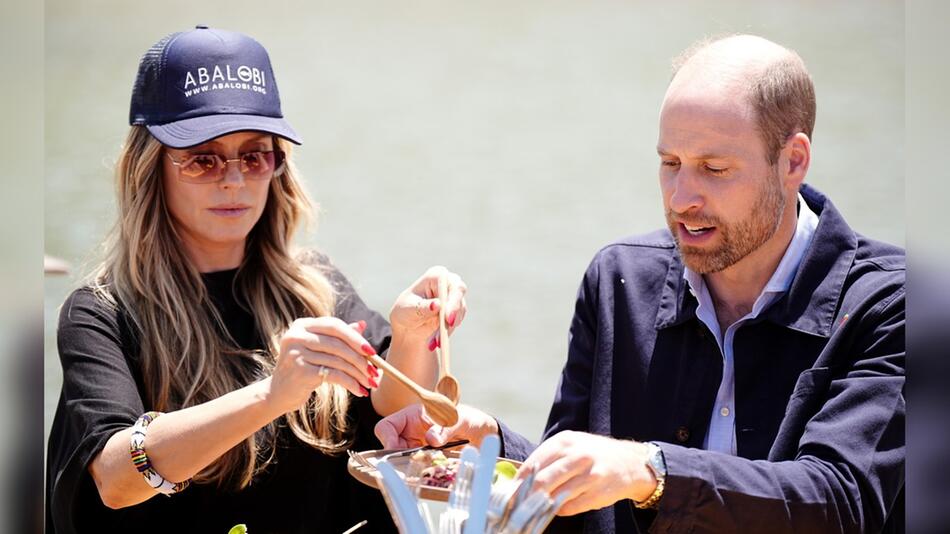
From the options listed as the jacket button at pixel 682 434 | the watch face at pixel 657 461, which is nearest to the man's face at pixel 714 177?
the jacket button at pixel 682 434

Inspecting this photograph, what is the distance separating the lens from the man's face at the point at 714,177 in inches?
90.2

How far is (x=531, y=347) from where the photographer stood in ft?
28.8

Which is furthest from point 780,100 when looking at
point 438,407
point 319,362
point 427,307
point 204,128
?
point 204,128

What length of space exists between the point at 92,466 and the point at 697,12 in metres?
12.3

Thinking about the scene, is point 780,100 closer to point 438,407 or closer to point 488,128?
point 438,407

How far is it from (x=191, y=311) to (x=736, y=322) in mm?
1147

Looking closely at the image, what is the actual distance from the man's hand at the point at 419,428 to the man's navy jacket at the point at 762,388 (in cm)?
7

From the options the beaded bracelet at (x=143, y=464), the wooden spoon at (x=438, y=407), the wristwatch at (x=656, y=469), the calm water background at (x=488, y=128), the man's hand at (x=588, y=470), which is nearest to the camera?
the man's hand at (x=588, y=470)

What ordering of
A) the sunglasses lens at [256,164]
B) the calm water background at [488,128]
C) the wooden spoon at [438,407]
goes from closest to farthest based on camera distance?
the wooden spoon at [438,407]
the sunglasses lens at [256,164]
the calm water background at [488,128]

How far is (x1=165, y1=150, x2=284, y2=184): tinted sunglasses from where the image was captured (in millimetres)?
2553

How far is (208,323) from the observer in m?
2.64

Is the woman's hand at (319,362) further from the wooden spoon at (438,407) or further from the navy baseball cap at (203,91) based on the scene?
the navy baseball cap at (203,91)

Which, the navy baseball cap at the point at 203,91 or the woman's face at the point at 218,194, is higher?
the navy baseball cap at the point at 203,91

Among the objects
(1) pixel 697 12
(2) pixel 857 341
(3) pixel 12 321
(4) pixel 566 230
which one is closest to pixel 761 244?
(2) pixel 857 341
